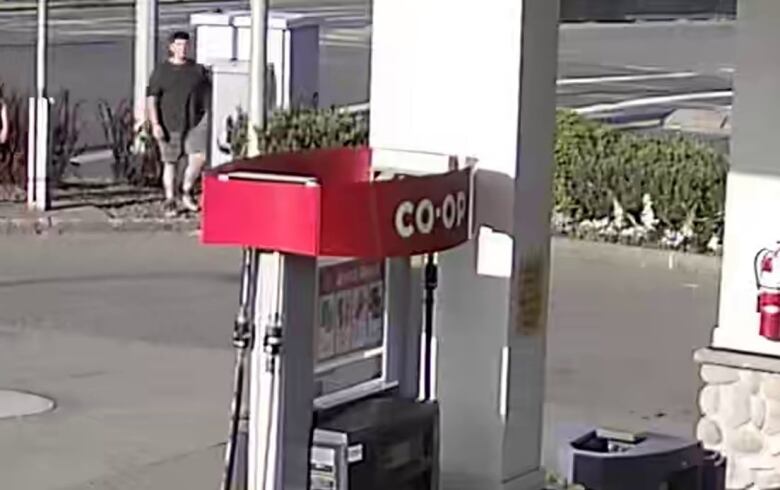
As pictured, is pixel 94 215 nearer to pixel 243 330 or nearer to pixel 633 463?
pixel 633 463

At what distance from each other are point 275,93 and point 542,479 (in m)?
12.3

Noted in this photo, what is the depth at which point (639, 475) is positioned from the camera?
7070 millimetres

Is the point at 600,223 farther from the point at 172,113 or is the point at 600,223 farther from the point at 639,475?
the point at 639,475

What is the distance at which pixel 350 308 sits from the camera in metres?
6.01

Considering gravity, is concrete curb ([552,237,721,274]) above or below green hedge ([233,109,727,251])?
below

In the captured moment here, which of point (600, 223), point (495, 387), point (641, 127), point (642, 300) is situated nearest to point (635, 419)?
point (642, 300)

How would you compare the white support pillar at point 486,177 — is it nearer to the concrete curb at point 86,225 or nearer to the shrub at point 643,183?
the shrub at point 643,183

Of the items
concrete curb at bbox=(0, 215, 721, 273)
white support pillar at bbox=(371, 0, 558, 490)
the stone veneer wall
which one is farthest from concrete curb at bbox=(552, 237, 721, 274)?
white support pillar at bbox=(371, 0, 558, 490)

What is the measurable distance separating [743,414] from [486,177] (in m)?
2.89

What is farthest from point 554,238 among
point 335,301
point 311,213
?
point 311,213

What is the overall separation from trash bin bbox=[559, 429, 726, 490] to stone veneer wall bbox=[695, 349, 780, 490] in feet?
3.79

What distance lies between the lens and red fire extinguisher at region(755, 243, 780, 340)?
8391 mm

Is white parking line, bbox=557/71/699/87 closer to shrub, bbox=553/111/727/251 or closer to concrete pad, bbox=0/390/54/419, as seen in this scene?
shrub, bbox=553/111/727/251

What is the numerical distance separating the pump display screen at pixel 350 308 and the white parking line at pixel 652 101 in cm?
1936
